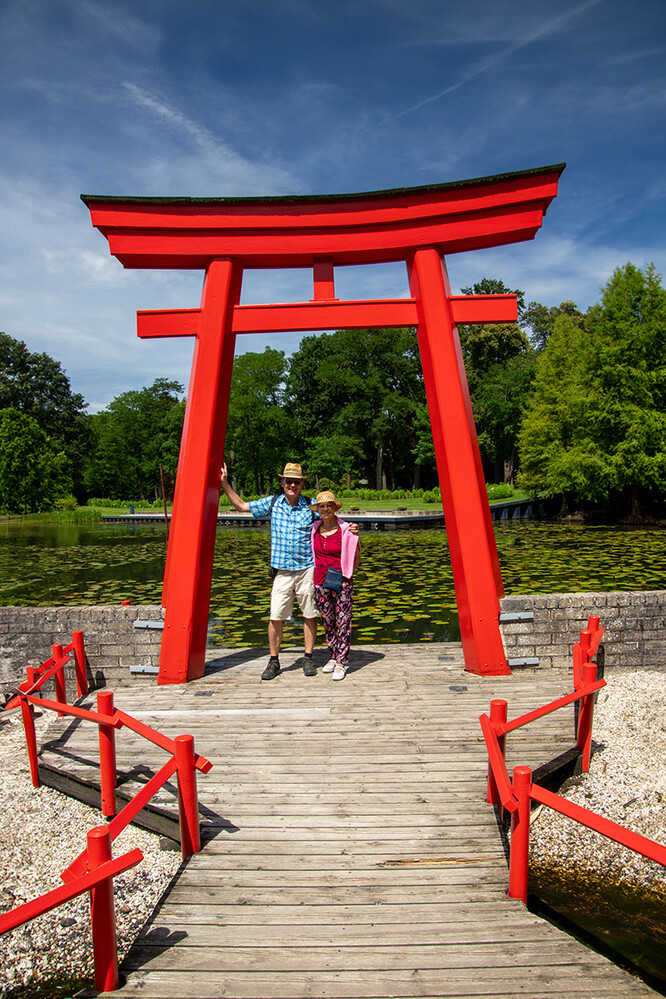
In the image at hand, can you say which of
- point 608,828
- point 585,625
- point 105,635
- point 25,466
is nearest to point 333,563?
point 105,635

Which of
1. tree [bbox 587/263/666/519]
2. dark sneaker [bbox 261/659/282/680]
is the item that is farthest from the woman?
tree [bbox 587/263/666/519]

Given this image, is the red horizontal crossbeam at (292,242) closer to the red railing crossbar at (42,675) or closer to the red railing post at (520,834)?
the red railing crossbar at (42,675)

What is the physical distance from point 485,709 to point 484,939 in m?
2.21

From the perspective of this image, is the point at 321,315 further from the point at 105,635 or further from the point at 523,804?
the point at 523,804

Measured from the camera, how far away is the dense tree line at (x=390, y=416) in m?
22.7

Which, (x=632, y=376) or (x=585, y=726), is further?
(x=632, y=376)

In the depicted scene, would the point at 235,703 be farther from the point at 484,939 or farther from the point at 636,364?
the point at 636,364

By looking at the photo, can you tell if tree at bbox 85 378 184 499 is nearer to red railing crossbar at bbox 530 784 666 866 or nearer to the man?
the man

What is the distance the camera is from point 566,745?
4.00 meters

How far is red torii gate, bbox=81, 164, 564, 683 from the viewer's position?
5238 mm

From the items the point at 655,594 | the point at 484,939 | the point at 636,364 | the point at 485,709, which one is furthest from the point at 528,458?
the point at 484,939

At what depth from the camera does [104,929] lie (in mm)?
2102

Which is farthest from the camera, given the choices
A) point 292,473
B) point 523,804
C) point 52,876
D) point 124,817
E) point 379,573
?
point 379,573

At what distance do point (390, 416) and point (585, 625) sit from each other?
35231mm
